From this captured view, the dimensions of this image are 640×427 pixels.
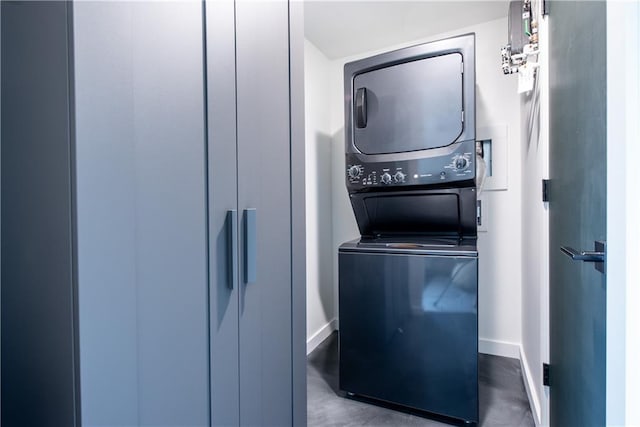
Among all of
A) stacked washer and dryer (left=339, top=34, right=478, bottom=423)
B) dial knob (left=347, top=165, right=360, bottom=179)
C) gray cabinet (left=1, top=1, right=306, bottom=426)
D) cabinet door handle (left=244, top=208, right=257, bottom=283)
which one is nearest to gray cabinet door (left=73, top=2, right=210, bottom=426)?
gray cabinet (left=1, top=1, right=306, bottom=426)

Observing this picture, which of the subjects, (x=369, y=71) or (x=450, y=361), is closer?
(x=450, y=361)

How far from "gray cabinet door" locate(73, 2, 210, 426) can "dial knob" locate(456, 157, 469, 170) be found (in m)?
1.36

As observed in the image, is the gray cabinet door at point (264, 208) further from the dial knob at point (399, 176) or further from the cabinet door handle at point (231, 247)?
the dial knob at point (399, 176)

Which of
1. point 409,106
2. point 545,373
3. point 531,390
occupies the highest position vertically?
point 409,106

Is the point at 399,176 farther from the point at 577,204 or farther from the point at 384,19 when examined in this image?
the point at 384,19

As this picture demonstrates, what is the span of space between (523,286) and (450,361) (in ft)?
3.40

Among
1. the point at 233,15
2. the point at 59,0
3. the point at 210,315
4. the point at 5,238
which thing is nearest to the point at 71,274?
the point at 5,238

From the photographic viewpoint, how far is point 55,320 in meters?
0.57

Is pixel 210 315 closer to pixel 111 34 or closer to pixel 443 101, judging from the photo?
pixel 111 34

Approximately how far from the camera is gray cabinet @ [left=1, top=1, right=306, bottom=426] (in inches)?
21.9

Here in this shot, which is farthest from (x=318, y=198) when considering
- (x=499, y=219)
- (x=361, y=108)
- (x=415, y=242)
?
(x=499, y=219)

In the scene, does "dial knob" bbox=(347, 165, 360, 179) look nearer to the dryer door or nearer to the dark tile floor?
the dryer door

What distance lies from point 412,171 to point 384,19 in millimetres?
1235

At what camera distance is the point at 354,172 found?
6.49 feet
